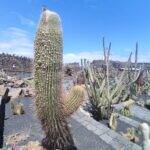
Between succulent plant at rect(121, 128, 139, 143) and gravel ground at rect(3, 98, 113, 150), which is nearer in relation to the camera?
gravel ground at rect(3, 98, 113, 150)

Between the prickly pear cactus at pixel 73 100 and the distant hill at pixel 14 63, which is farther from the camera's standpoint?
the distant hill at pixel 14 63

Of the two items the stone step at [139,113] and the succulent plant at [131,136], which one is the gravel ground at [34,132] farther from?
the stone step at [139,113]

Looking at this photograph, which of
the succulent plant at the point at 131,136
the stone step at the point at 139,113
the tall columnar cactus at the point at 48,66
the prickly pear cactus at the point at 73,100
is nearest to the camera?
the tall columnar cactus at the point at 48,66

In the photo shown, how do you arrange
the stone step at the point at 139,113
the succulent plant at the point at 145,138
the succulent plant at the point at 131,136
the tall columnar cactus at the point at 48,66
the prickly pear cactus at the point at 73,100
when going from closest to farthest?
the succulent plant at the point at 145,138
the tall columnar cactus at the point at 48,66
the prickly pear cactus at the point at 73,100
the succulent plant at the point at 131,136
the stone step at the point at 139,113

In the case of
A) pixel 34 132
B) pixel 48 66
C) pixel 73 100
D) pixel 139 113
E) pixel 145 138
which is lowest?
pixel 139 113

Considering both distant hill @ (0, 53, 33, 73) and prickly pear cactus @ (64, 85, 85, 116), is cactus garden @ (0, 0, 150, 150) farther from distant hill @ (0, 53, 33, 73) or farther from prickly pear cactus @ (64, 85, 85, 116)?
distant hill @ (0, 53, 33, 73)

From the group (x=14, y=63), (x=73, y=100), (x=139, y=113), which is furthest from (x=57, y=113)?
(x=14, y=63)

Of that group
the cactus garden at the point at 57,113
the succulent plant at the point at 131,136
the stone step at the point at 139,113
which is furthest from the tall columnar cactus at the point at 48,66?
the stone step at the point at 139,113

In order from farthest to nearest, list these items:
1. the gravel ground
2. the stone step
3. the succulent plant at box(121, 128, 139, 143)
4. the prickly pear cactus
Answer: the stone step < the succulent plant at box(121, 128, 139, 143) < the gravel ground < the prickly pear cactus

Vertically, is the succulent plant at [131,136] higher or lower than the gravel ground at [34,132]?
lower

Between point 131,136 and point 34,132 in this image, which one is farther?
point 131,136

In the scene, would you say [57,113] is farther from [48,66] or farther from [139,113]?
[139,113]

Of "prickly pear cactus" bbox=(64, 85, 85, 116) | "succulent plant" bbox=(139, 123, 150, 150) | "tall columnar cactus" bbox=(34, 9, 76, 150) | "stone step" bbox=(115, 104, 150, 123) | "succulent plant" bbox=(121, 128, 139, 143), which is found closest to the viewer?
"succulent plant" bbox=(139, 123, 150, 150)

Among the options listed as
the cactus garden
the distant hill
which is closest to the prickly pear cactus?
the cactus garden
